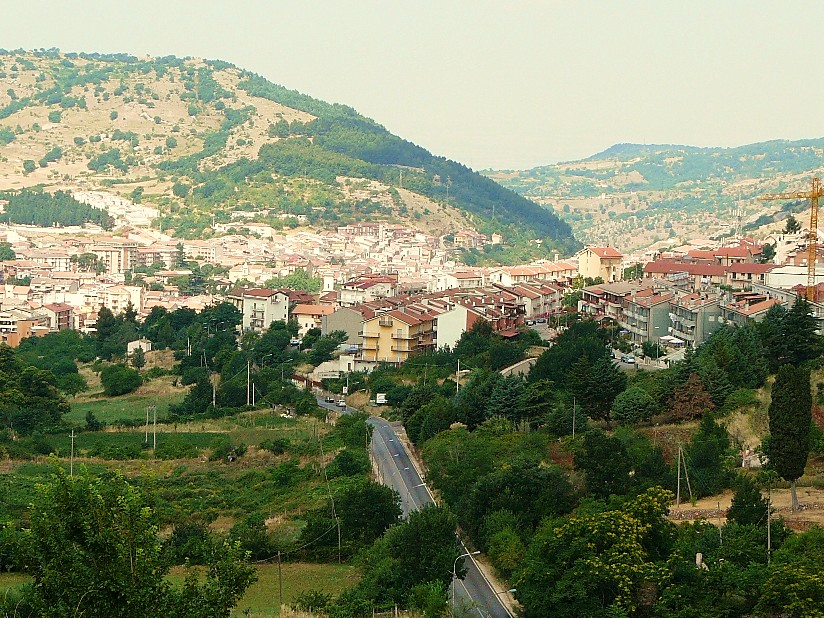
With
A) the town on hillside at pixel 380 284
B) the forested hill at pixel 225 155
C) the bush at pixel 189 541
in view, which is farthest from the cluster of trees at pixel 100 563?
the forested hill at pixel 225 155

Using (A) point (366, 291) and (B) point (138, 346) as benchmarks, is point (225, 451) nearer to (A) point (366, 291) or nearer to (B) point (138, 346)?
(B) point (138, 346)

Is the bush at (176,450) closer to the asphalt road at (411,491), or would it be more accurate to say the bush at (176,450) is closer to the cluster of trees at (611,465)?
the asphalt road at (411,491)

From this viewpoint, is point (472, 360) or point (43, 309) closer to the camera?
point (472, 360)

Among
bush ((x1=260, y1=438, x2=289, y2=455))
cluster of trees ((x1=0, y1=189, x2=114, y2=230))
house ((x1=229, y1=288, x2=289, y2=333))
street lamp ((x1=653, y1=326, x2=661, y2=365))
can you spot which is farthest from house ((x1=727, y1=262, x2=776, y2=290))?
cluster of trees ((x1=0, y1=189, x2=114, y2=230))

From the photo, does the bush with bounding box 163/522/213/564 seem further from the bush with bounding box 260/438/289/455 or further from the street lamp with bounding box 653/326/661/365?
the street lamp with bounding box 653/326/661/365

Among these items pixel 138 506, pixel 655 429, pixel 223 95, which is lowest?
pixel 655 429

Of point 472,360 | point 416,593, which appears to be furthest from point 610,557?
point 472,360

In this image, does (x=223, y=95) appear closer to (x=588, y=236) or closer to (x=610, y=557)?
(x=588, y=236)
